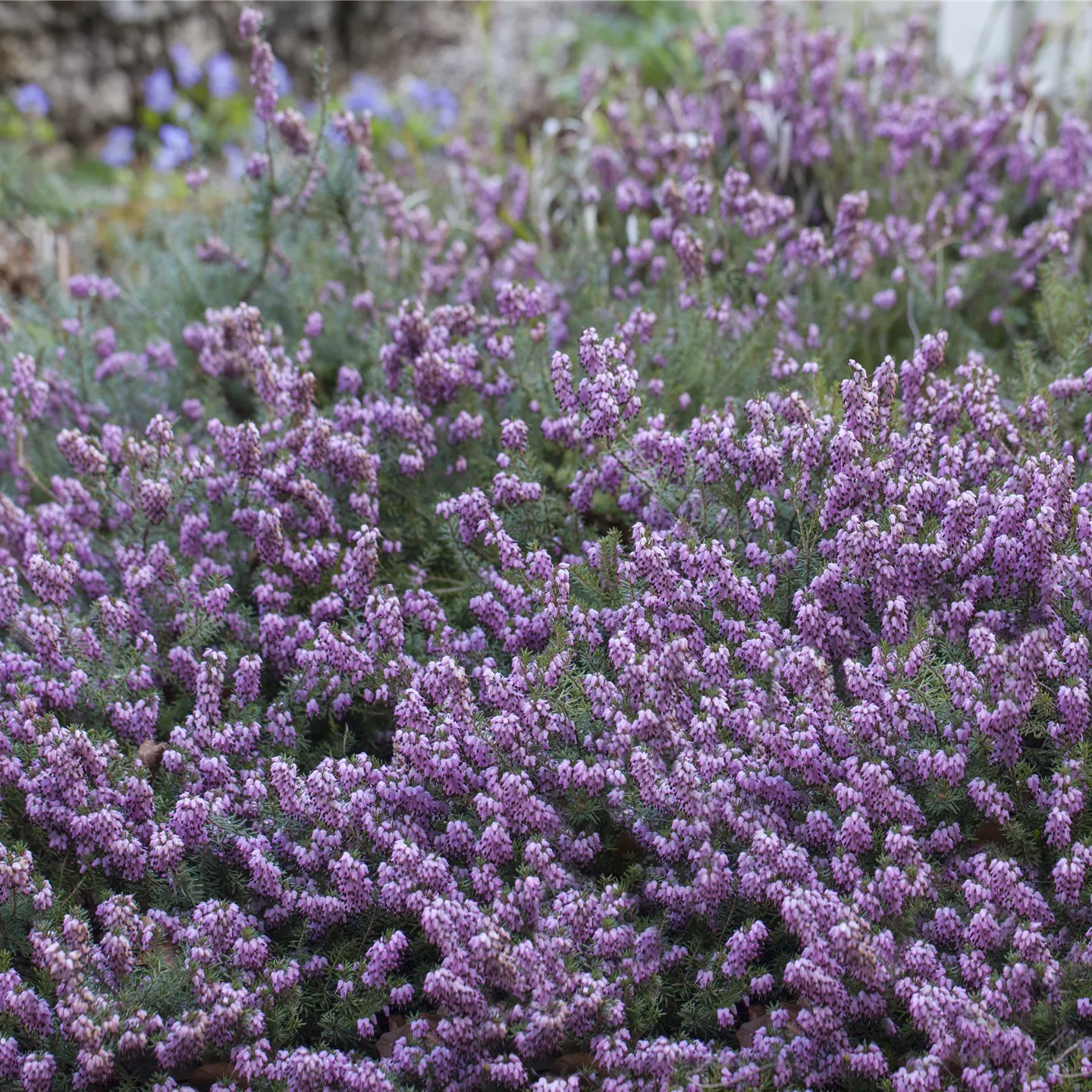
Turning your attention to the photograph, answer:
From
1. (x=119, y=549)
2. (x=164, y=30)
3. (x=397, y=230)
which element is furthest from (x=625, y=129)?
(x=164, y=30)

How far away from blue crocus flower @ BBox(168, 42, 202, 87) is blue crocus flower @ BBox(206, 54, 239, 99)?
7 centimetres

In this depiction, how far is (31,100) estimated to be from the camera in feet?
20.0

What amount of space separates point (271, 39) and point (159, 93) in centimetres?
95

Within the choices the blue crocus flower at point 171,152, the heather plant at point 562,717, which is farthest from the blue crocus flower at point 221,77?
the heather plant at point 562,717

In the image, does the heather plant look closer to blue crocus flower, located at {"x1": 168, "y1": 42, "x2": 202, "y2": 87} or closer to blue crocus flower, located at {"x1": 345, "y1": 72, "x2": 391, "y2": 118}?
blue crocus flower, located at {"x1": 345, "y1": 72, "x2": 391, "y2": 118}

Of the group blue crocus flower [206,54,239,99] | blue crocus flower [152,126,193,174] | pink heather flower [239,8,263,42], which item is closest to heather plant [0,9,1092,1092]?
pink heather flower [239,8,263,42]

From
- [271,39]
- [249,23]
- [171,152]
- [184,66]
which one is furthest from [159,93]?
[249,23]

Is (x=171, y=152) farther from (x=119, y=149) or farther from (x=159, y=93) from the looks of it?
(x=159, y=93)

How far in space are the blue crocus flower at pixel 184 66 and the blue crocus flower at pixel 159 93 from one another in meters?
0.10

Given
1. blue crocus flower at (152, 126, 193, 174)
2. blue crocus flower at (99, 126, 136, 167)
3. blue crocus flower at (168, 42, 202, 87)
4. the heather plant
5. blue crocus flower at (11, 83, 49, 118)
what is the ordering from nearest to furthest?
the heather plant, blue crocus flower at (152, 126, 193, 174), blue crocus flower at (11, 83, 49, 118), blue crocus flower at (99, 126, 136, 167), blue crocus flower at (168, 42, 202, 87)

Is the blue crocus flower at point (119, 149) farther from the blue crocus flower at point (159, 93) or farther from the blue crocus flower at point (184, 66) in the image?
the blue crocus flower at point (184, 66)

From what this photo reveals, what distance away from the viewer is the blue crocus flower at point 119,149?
652 centimetres

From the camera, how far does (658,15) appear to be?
6977 mm

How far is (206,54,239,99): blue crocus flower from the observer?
265 inches
